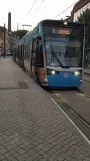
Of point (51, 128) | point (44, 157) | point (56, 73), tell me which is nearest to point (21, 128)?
point (51, 128)

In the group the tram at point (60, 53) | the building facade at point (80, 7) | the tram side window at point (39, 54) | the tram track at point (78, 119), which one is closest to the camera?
the tram track at point (78, 119)

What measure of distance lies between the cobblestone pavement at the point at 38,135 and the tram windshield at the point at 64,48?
5.73 meters

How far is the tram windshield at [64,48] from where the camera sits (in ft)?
48.6

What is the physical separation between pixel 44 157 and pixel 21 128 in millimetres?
1707

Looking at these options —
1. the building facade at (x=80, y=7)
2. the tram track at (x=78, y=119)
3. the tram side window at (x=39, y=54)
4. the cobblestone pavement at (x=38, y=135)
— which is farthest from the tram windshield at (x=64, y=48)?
the building facade at (x=80, y=7)

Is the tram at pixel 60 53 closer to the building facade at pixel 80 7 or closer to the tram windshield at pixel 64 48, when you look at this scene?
the tram windshield at pixel 64 48

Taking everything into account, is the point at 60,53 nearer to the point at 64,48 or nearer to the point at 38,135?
the point at 64,48

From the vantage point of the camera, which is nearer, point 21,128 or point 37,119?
point 21,128

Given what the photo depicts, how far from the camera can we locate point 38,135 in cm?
612

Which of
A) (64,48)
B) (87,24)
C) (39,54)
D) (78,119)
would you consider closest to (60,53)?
(64,48)

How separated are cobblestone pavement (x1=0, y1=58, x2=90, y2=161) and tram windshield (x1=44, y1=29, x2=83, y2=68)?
573 cm

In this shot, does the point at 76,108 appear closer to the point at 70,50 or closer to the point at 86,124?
the point at 86,124

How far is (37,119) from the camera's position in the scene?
7.46 metres

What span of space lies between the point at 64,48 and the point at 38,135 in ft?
30.2
